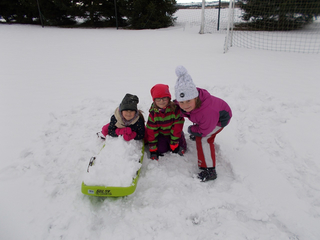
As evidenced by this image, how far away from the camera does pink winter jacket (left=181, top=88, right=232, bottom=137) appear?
7.23ft

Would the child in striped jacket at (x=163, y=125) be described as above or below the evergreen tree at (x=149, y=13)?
below

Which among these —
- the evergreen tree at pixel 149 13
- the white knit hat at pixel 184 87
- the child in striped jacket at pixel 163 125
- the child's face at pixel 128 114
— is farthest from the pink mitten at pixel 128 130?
the evergreen tree at pixel 149 13

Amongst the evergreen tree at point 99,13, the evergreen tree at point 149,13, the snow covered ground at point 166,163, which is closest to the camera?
the snow covered ground at point 166,163

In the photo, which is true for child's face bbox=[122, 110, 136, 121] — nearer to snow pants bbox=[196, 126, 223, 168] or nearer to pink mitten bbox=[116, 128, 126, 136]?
pink mitten bbox=[116, 128, 126, 136]

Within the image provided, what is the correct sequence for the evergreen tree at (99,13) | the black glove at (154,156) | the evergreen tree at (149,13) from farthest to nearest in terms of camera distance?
the evergreen tree at (99,13)
the evergreen tree at (149,13)
the black glove at (154,156)

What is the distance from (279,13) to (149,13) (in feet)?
20.8

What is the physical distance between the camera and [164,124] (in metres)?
2.63

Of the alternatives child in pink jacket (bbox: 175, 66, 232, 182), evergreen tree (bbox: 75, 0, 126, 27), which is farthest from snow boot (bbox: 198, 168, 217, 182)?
evergreen tree (bbox: 75, 0, 126, 27)

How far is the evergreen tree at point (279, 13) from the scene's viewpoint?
8.67 meters

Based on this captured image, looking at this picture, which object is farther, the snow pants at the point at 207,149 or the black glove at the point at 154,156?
the black glove at the point at 154,156

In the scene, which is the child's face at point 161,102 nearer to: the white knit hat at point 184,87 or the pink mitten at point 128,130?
the white knit hat at point 184,87

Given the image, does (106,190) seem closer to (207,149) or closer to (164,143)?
(164,143)

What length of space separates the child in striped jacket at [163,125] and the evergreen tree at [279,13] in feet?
29.4

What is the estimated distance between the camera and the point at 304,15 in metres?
8.94
